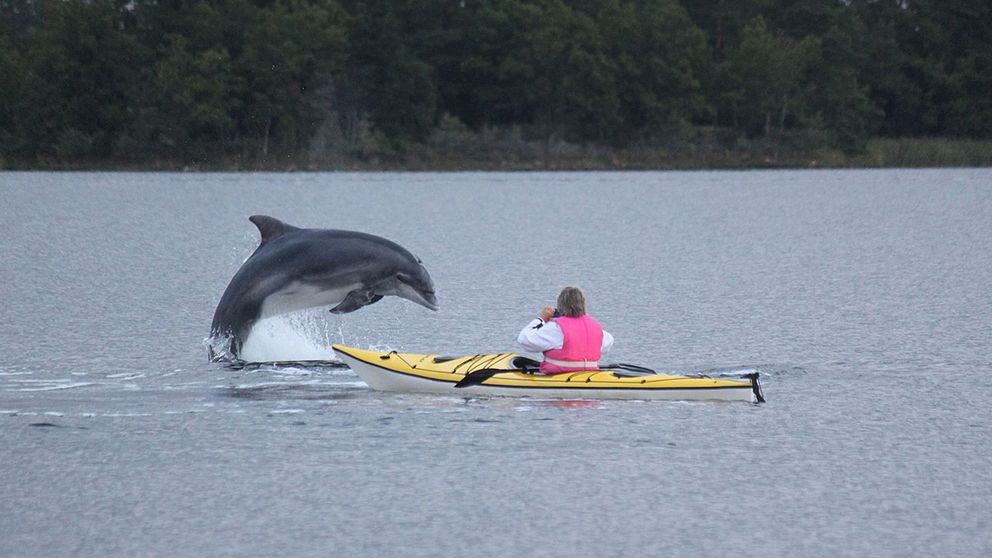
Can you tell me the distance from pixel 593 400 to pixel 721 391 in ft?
4.02

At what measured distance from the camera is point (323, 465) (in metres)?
11.8

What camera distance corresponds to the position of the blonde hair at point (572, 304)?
46.1ft

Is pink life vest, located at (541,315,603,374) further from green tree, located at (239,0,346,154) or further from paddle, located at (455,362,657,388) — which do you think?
green tree, located at (239,0,346,154)

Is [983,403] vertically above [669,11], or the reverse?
[669,11]

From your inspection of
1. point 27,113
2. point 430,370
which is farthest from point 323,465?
point 27,113

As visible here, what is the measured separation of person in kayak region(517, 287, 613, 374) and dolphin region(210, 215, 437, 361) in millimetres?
1563

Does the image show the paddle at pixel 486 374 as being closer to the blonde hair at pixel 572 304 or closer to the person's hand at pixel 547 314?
the person's hand at pixel 547 314

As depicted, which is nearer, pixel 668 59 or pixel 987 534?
pixel 987 534

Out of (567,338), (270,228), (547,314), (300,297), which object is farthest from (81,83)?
(567,338)

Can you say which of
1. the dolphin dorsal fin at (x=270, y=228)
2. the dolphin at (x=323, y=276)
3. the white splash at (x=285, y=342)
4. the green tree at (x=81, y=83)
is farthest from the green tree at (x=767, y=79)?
the dolphin at (x=323, y=276)

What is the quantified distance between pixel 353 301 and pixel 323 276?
20.4 inches

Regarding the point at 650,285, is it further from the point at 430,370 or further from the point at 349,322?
the point at 430,370

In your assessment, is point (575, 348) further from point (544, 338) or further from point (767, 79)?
point (767, 79)

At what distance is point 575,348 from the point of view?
550 inches
